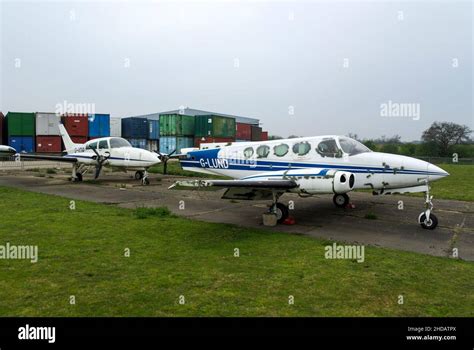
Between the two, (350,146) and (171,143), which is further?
(171,143)

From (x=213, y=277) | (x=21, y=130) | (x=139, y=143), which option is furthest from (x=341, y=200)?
(x=21, y=130)

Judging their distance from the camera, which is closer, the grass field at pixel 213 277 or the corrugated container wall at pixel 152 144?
the grass field at pixel 213 277

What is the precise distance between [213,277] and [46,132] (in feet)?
154

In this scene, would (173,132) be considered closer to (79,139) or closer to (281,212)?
(79,139)

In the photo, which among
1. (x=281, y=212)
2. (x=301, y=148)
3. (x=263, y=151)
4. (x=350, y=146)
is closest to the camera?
(x=281, y=212)

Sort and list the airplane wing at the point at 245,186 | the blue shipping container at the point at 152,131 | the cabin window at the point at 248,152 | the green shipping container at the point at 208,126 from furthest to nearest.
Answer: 1. the blue shipping container at the point at 152,131
2. the green shipping container at the point at 208,126
3. the cabin window at the point at 248,152
4. the airplane wing at the point at 245,186

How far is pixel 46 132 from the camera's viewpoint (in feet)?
152

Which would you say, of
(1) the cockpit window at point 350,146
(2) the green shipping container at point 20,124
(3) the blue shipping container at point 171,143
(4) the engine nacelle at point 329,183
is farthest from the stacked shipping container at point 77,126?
(4) the engine nacelle at point 329,183

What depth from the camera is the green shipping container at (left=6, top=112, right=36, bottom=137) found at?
45.1 m

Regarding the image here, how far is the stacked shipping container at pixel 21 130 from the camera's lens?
45.1 meters

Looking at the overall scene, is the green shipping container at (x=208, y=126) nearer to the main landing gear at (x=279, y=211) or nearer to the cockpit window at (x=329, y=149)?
the cockpit window at (x=329, y=149)
